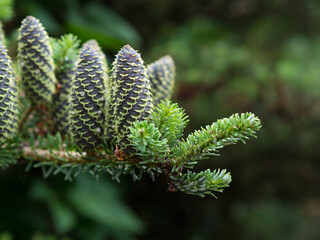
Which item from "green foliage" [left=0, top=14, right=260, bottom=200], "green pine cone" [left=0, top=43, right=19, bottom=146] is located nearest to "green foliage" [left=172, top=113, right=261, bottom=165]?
"green foliage" [left=0, top=14, right=260, bottom=200]

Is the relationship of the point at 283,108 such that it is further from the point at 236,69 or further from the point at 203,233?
the point at 203,233

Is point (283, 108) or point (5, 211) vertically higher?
point (283, 108)

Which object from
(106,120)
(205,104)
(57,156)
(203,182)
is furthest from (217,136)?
(205,104)

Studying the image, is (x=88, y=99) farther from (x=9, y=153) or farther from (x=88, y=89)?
(x=9, y=153)

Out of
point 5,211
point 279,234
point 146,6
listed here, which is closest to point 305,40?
point 146,6

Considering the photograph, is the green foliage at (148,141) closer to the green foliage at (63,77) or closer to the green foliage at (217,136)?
the green foliage at (217,136)

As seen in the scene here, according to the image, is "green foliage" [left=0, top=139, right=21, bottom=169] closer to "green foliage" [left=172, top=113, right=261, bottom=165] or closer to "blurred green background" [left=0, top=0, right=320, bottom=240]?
"green foliage" [left=172, top=113, right=261, bottom=165]

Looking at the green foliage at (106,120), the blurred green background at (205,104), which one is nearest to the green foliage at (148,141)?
the green foliage at (106,120)
